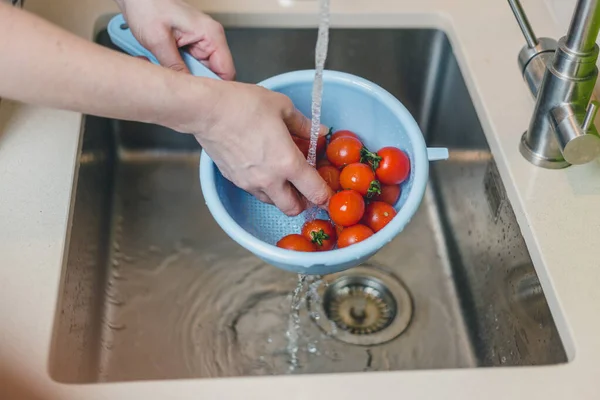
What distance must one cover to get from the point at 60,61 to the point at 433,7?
24.1 inches

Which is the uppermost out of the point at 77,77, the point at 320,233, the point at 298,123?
the point at 77,77

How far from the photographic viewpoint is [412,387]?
0.66 metres

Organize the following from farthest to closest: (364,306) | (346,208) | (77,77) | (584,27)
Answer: (364,306) → (346,208) → (584,27) → (77,77)

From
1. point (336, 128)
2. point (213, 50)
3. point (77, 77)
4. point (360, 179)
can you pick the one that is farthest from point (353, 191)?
point (77, 77)

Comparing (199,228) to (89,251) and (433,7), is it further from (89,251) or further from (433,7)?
(433,7)

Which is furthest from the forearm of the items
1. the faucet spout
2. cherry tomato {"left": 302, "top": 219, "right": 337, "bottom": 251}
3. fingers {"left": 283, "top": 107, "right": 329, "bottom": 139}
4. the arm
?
the faucet spout

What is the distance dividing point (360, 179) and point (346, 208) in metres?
0.05

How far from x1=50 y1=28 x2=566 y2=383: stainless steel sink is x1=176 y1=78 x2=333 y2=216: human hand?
218mm

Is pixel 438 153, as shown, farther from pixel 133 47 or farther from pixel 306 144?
pixel 133 47

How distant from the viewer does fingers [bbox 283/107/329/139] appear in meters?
0.78

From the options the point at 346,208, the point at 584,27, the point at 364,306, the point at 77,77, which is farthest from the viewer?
the point at 364,306

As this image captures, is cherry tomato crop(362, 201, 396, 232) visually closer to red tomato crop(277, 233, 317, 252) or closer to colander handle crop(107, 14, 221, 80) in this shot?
red tomato crop(277, 233, 317, 252)

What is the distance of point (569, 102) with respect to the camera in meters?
0.77

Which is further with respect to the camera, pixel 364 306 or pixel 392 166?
pixel 364 306
